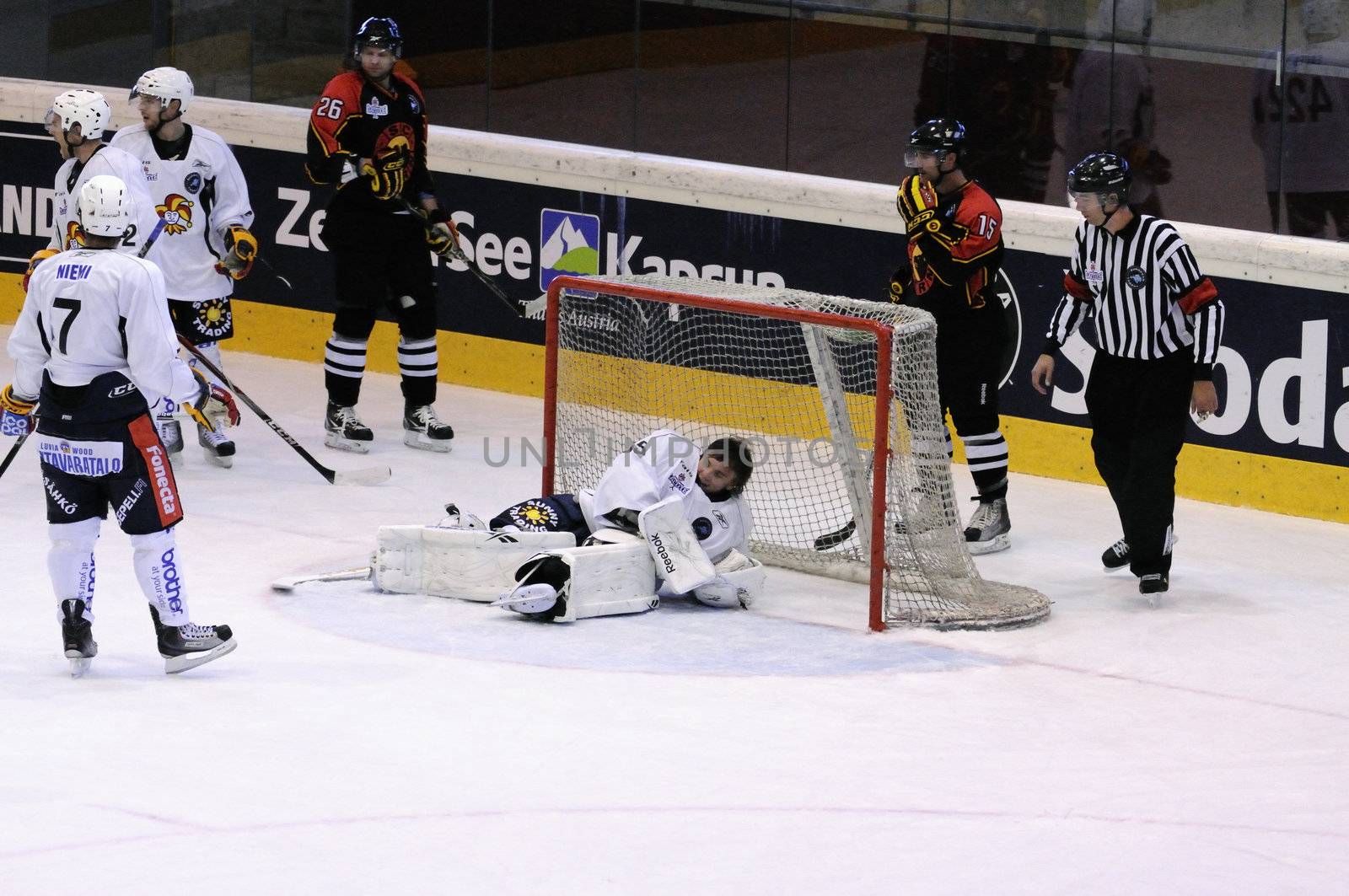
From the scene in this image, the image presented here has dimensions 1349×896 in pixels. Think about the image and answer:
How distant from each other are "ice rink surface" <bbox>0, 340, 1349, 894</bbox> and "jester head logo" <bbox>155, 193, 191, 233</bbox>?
4.02 ft

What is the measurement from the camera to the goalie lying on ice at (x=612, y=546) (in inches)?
223

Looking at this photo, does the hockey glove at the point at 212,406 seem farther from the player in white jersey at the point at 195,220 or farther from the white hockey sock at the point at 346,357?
the white hockey sock at the point at 346,357

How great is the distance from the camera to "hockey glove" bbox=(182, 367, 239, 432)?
17.3 ft

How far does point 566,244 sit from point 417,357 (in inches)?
40.7

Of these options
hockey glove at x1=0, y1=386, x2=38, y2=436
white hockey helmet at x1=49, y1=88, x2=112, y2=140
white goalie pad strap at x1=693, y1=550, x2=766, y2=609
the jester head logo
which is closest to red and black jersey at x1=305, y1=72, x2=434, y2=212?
the jester head logo

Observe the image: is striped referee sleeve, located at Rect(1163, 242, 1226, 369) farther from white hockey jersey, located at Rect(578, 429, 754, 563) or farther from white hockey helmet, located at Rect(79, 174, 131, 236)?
white hockey helmet, located at Rect(79, 174, 131, 236)

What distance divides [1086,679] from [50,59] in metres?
6.65

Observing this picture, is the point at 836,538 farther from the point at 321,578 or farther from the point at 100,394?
the point at 100,394

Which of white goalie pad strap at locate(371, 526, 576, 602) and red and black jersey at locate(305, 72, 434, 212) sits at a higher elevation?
red and black jersey at locate(305, 72, 434, 212)

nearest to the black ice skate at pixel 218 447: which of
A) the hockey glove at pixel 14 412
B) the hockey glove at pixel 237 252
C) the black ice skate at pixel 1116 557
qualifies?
the hockey glove at pixel 237 252

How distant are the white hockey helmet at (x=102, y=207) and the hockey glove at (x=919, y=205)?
260cm

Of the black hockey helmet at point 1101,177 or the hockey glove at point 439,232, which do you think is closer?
the black hockey helmet at point 1101,177

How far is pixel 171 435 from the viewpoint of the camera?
7555 mm

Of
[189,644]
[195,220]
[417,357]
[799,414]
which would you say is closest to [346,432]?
[417,357]
